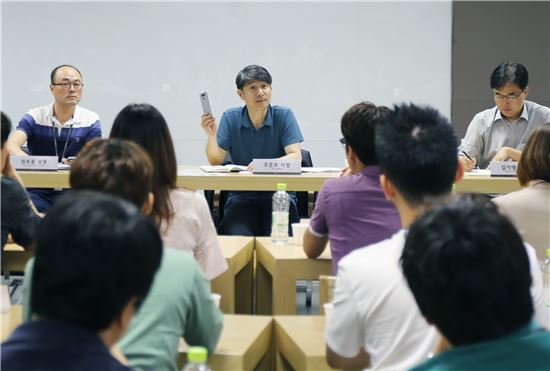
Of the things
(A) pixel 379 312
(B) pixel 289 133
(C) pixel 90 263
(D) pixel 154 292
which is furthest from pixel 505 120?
(C) pixel 90 263

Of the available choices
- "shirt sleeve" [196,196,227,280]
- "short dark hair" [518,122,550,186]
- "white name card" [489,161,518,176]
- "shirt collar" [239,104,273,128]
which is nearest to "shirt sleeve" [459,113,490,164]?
"white name card" [489,161,518,176]

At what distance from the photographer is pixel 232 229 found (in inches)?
167

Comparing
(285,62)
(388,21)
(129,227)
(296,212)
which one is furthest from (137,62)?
(129,227)

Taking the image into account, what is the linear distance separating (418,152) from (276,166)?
245 centimetres

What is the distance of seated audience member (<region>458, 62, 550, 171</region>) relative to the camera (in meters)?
4.64

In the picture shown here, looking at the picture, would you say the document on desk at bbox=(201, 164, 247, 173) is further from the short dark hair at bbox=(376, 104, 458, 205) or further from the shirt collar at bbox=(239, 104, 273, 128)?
the short dark hair at bbox=(376, 104, 458, 205)

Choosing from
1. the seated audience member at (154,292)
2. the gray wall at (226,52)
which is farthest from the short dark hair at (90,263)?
the gray wall at (226,52)

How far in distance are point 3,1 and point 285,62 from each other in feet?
7.92

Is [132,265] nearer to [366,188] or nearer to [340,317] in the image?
[340,317]

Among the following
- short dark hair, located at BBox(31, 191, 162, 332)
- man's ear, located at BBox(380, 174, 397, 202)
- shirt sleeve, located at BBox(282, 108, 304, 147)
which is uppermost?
short dark hair, located at BBox(31, 191, 162, 332)

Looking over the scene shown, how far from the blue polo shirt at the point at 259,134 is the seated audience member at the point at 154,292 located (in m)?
2.91

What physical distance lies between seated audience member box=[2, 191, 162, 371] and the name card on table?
10.5 feet

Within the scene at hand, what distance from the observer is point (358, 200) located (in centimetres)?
253

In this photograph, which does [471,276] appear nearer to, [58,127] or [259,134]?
[259,134]
